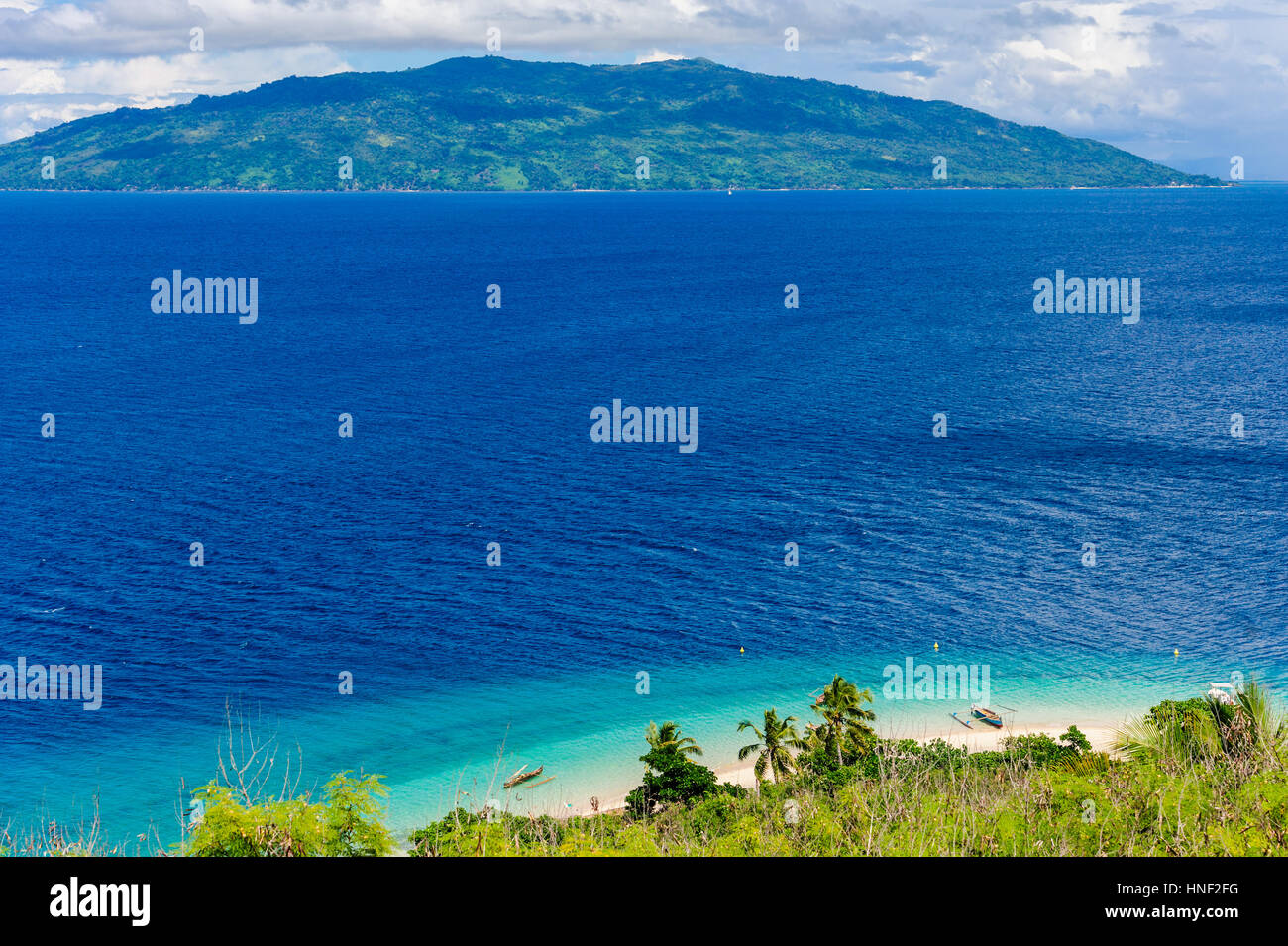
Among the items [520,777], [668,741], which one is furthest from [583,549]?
[668,741]

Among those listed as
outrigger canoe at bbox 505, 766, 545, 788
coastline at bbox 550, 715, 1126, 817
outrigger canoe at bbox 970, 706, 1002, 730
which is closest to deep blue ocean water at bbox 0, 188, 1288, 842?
outrigger canoe at bbox 505, 766, 545, 788

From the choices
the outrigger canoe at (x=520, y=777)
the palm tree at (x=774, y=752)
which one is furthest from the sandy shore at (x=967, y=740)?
the outrigger canoe at (x=520, y=777)

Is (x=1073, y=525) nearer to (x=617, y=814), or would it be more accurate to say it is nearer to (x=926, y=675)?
(x=926, y=675)

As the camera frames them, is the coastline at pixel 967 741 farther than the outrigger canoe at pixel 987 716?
No

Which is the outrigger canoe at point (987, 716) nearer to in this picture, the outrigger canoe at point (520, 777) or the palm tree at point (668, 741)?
the palm tree at point (668, 741)

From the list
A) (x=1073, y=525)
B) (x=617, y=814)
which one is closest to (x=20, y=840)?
(x=617, y=814)
